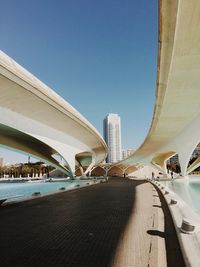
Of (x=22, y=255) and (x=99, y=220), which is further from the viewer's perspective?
(x=99, y=220)

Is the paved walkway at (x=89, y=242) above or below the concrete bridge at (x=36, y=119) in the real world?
below

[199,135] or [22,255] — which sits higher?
[199,135]

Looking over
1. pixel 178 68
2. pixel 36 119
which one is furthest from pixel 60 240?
pixel 36 119

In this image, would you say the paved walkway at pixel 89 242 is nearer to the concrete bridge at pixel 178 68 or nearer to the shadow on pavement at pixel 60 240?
the shadow on pavement at pixel 60 240

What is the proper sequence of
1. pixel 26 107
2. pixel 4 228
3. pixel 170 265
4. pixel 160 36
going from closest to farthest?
pixel 170 265 → pixel 4 228 → pixel 160 36 → pixel 26 107

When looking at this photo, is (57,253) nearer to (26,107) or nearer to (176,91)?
(176,91)

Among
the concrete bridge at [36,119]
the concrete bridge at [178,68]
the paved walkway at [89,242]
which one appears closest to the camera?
the paved walkway at [89,242]

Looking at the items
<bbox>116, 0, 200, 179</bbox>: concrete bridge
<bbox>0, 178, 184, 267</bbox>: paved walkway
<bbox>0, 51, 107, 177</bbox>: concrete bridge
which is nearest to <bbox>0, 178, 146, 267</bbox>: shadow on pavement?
<bbox>0, 178, 184, 267</bbox>: paved walkway

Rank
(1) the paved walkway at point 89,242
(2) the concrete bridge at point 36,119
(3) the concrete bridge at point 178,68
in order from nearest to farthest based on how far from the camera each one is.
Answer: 1. (1) the paved walkway at point 89,242
2. (3) the concrete bridge at point 178,68
3. (2) the concrete bridge at point 36,119

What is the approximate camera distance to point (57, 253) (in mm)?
3727

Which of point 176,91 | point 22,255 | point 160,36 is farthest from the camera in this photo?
point 176,91

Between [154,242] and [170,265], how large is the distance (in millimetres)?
975

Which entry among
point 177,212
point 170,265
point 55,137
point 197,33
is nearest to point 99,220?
point 177,212

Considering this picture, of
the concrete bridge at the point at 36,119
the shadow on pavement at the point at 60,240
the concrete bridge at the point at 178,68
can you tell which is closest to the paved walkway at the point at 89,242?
the shadow on pavement at the point at 60,240
